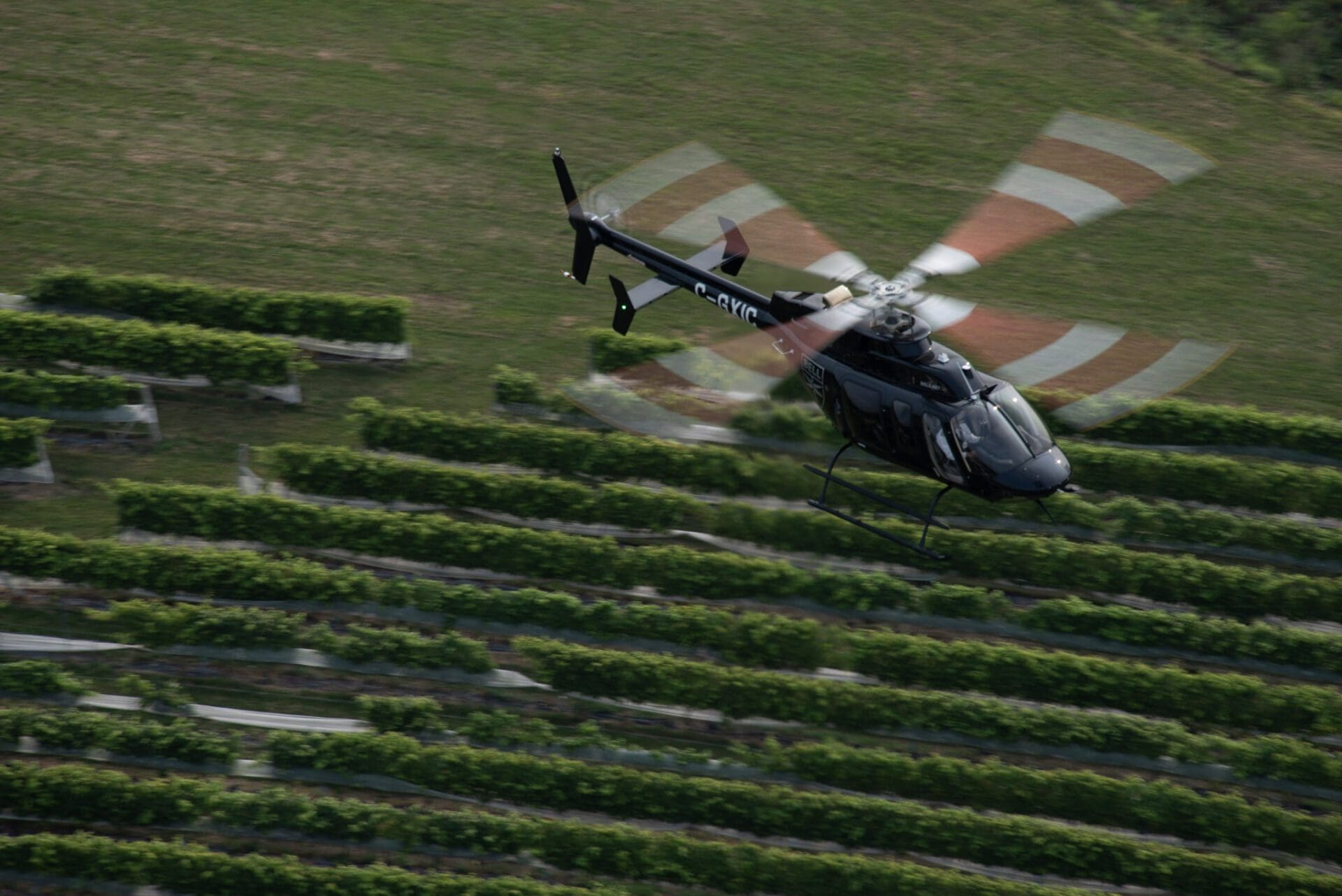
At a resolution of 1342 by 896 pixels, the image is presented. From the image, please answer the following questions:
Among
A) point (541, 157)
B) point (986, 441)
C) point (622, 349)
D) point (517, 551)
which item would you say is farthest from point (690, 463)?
point (541, 157)

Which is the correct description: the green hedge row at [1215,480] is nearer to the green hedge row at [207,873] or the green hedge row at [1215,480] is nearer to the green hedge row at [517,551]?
the green hedge row at [517,551]

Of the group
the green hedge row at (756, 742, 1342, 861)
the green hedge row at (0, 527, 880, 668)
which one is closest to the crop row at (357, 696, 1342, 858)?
the green hedge row at (756, 742, 1342, 861)

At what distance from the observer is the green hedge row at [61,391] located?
24.6 m

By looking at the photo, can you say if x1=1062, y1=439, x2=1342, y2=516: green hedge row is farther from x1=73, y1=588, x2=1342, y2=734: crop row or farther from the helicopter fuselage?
the helicopter fuselage

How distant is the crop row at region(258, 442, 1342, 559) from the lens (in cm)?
2402

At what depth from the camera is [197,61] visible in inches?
1336

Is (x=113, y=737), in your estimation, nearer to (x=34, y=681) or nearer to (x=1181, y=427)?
(x=34, y=681)

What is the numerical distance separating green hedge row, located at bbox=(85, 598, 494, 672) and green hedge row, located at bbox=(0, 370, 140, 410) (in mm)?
4460

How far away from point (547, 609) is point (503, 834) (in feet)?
12.6

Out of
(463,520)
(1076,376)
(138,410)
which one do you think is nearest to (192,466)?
(138,410)

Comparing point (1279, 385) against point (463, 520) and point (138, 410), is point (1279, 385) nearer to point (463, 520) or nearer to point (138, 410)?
point (463, 520)

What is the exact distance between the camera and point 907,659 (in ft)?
73.0

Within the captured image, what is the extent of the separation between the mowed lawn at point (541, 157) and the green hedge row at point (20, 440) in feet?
2.49

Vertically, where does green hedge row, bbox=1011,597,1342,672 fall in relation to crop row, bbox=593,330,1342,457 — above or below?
below
